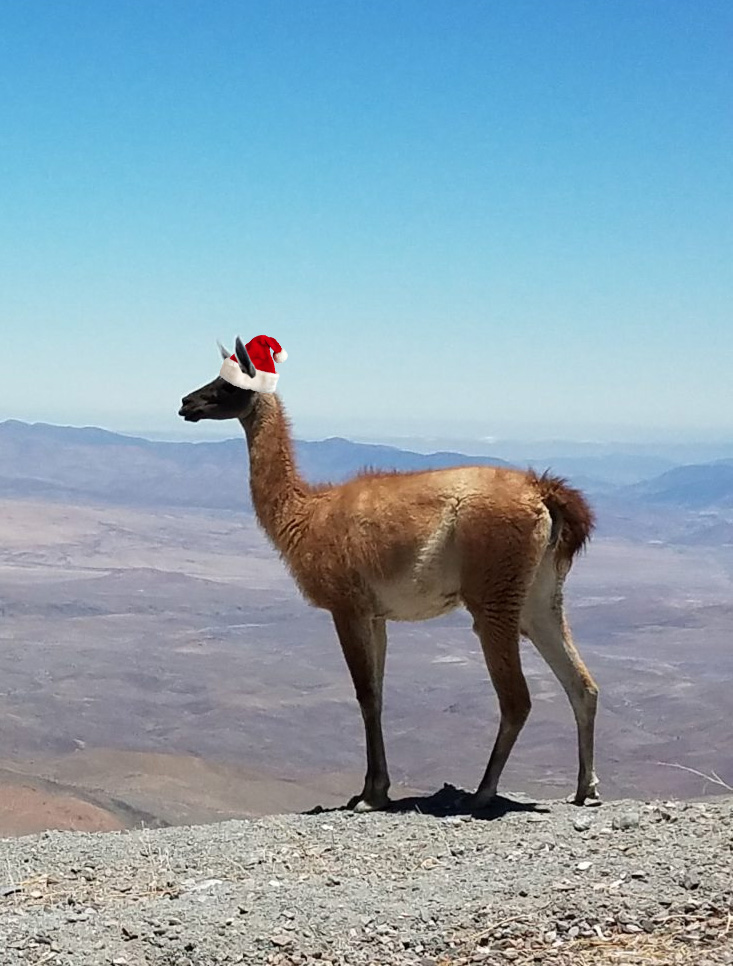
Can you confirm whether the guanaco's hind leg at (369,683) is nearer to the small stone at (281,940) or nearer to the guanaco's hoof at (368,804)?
the guanaco's hoof at (368,804)

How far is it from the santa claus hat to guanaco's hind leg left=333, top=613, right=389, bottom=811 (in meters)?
2.40

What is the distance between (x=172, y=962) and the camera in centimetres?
639

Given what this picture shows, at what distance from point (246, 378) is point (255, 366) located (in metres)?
0.17

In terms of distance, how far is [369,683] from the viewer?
34.6ft

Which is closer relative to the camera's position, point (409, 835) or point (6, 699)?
point (409, 835)

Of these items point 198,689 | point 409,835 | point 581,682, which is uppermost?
point 581,682

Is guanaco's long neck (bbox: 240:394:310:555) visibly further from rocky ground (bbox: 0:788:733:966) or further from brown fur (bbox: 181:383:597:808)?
rocky ground (bbox: 0:788:733:966)

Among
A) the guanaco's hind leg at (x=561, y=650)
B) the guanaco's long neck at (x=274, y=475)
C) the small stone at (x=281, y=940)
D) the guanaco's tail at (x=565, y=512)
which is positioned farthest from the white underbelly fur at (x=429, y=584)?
the small stone at (x=281, y=940)

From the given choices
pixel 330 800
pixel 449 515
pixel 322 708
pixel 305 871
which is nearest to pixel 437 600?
pixel 449 515

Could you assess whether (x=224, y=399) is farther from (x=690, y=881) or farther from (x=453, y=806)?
(x=690, y=881)

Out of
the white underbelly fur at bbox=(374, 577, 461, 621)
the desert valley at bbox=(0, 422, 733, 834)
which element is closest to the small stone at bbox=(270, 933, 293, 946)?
the white underbelly fur at bbox=(374, 577, 461, 621)

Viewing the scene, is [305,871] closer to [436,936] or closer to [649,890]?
[436,936]

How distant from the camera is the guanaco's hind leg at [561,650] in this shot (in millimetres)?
10430

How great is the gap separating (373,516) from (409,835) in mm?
2741
